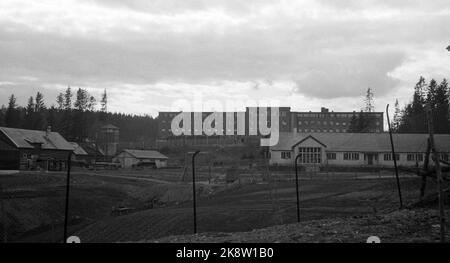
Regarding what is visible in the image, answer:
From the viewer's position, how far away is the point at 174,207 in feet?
118

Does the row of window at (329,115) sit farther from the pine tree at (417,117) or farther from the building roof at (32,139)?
the building roof at (32,139)

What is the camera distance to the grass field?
2508 centimetres

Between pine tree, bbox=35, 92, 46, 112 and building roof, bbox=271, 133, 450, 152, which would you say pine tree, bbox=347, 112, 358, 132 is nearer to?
building roof, bbox=271, 133, 450, 152

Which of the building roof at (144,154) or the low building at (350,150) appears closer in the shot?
the low building at (350,150)

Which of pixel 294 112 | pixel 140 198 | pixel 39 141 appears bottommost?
pixel 140 198

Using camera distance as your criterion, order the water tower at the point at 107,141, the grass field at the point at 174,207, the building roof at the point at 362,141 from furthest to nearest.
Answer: the water tower at the point at 107,141 < the building roof at the point at 362,141 < the grass field at the point at 174,207

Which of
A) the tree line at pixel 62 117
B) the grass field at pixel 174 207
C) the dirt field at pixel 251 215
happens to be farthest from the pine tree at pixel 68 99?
the dirt field at pixel 251 215

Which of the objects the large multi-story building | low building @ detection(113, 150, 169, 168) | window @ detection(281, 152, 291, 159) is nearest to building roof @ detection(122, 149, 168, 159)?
low building @ detection(113, 150, 169, 168)

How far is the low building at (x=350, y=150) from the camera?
251 feet

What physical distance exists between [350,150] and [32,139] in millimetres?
48467

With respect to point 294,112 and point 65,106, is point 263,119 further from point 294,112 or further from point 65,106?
point 65,106
